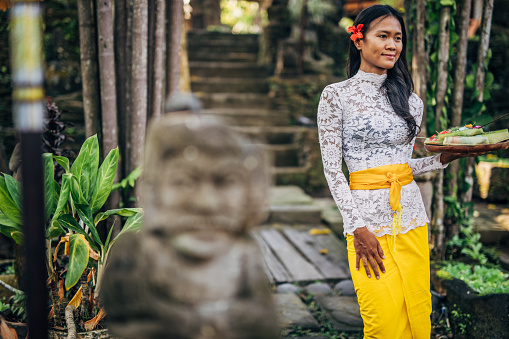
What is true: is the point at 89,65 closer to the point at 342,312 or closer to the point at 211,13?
the point at 342,312

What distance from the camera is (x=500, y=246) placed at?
3938 millimetres

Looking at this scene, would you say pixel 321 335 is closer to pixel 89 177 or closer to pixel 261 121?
pixel 89 177

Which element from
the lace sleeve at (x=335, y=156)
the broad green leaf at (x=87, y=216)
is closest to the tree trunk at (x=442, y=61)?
the lace sleeve at (x=335, y=156)

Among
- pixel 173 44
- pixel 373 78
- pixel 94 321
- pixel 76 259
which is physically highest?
pixel 173 44

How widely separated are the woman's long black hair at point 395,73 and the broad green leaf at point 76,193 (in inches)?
58.6

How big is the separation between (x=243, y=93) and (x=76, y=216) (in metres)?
5.72

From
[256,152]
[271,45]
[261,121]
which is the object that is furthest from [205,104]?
[256,152]

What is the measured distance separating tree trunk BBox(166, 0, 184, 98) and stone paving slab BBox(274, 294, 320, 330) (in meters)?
1.80

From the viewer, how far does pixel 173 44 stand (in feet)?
11.3

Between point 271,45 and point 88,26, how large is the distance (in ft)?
18.0

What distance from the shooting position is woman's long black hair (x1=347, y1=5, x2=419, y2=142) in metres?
2.06

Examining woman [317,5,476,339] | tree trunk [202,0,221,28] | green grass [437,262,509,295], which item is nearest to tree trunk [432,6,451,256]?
green grass [437,262,509,295]

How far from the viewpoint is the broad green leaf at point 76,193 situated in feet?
7.32

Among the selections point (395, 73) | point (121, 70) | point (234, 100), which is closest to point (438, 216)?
point (395, 73)
